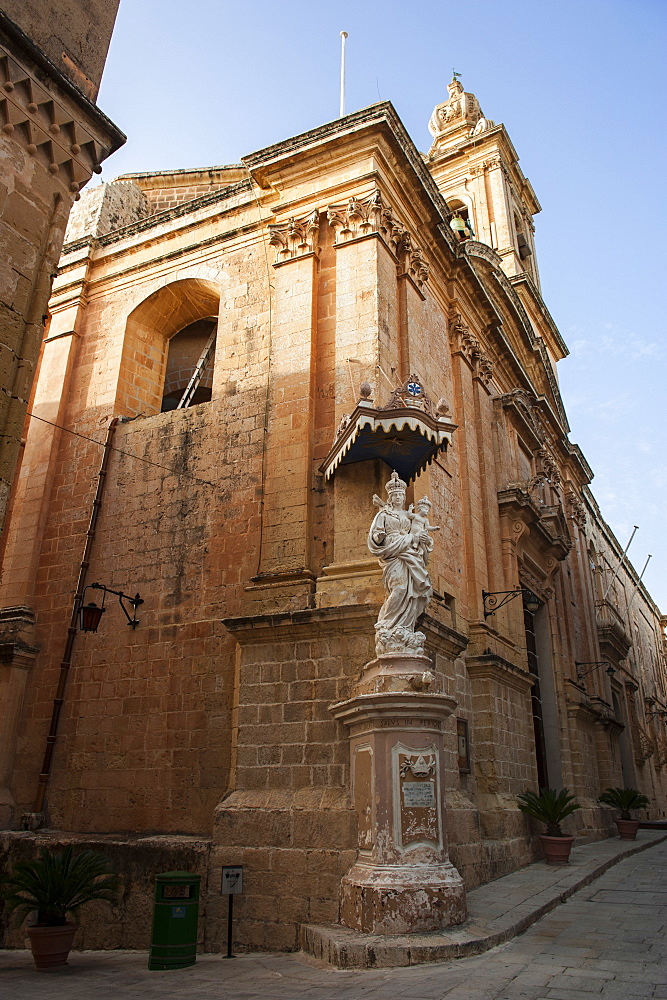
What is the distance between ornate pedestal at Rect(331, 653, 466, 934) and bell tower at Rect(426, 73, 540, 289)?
17545mm

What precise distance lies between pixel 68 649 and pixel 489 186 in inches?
795

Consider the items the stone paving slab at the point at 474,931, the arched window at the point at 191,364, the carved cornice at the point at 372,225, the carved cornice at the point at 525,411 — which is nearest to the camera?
the stone paving slab at the point at 474,931

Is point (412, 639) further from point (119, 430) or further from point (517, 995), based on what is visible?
point (119, 430)

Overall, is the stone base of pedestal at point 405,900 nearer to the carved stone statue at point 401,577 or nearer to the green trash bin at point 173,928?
the green trash bin at point 173,928

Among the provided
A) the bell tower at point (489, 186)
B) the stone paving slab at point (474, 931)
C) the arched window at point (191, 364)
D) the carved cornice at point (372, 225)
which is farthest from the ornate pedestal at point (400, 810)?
the bell tower at point (489, 186)

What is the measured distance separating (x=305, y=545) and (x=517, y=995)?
514cm

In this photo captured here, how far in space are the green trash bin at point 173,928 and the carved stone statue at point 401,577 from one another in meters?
2.85

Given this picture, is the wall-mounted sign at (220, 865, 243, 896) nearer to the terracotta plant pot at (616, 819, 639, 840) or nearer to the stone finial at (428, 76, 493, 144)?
the terracotta plant pot at (616, 819, 639, 840)

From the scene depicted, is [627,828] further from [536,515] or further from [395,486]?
[395,486]

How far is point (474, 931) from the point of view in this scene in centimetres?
617

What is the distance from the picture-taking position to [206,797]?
8.72 metres

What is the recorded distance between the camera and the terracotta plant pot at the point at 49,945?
677 centimetres

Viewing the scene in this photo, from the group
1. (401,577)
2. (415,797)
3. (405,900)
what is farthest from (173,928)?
(401,577)

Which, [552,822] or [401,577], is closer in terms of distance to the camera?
[401,577]
